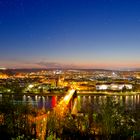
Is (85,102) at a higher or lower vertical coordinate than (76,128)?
lower

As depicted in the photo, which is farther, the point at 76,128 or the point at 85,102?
the point at 85,102

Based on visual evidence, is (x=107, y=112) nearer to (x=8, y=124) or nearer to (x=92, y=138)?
(x=92, y=138)

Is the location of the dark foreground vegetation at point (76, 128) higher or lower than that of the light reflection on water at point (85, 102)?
higher

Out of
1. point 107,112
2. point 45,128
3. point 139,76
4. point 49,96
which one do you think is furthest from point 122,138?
point 139,76

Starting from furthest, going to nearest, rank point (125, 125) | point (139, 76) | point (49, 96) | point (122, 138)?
1. point (139, 76)
2. point (49, 96)
3. point (125, 125)
4. point (122, 138)

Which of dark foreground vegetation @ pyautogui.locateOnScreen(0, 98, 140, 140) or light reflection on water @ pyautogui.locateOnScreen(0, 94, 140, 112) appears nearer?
dark foreground vegetation @ pyautogui.locateOnScreen(0, 98, 140, 140)

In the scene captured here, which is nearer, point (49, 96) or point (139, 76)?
point (49, 96)

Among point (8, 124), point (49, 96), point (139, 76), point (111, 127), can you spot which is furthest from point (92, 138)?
point (139, 76)

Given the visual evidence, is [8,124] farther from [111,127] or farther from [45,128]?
[111,127]

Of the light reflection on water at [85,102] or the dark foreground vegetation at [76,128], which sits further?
the light reflection on water at [85,102]

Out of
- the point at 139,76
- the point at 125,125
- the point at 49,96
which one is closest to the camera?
the point at 125,125

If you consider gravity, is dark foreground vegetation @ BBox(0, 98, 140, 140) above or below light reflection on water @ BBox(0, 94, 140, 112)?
above
